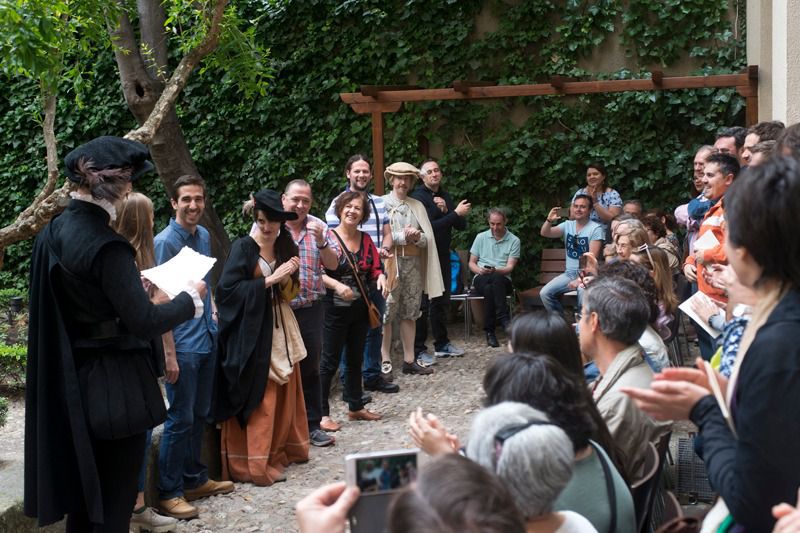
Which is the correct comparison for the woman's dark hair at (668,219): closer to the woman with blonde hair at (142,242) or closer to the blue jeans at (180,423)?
the blue jeans at (180,423)

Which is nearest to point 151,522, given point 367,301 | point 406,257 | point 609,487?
point 367,301

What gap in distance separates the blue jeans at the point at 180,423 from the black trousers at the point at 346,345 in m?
1.63

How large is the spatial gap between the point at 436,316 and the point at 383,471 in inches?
295

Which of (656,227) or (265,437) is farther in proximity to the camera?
(656,227)

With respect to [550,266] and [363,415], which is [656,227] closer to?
[363,415]

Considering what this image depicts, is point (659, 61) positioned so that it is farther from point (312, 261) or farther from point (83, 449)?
point (83, 449)

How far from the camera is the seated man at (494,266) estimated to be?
9648mm

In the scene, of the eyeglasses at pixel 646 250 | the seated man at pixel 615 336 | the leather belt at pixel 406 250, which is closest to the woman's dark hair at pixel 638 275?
the eyeglasses at pixel 646 250

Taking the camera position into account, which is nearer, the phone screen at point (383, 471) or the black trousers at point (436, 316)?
the phone screen at point (383, 471)

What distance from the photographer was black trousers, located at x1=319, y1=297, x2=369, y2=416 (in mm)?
6707

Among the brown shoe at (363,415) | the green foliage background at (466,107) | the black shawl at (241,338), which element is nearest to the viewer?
the black shawl at (241,338)

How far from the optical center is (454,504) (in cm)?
132

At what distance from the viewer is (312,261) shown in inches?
241

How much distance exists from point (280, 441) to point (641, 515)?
3248mm
